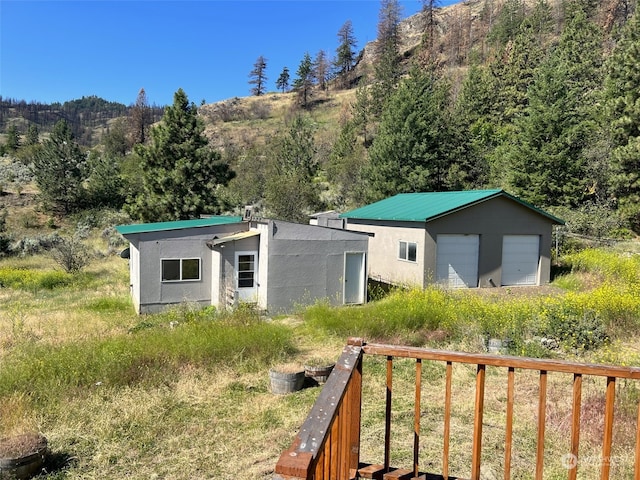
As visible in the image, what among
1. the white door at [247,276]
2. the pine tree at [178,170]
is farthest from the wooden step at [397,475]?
the pine tree at [178,170]

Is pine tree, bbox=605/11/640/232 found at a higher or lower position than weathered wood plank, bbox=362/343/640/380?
higher

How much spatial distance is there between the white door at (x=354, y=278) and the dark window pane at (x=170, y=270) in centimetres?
598

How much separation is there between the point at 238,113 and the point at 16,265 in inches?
2637

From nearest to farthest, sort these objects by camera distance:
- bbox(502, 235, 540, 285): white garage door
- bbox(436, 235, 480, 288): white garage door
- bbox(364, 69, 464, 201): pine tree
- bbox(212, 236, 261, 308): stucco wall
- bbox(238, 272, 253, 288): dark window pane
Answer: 1. bbox(212, 236, 261, 308): stucco wall
2. bbox(238, 272, 253, 288): dark window pane
3. bbox(436, 235, 480, 288): white garage door
4. bbox(502, 235, 540, 285): white garage door
5. bbox(364, 69, 464, 201): pine tree

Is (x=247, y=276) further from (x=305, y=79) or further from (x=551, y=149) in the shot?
(x=305, y=79)

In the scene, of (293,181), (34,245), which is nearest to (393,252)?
(293,181)

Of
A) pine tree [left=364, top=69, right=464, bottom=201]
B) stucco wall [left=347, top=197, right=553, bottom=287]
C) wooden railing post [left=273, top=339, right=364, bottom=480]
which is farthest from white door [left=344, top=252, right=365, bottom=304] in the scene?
pine tree [left=364, top=69, right=464, bottom=201]

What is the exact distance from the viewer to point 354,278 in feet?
51.5

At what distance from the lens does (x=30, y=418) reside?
235 inches

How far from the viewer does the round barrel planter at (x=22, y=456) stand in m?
4.73

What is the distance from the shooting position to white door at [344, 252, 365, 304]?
15.6 m

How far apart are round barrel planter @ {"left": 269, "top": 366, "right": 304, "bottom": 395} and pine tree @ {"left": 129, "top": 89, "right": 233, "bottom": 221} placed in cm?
2319

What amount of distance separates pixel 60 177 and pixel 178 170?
49.6ft

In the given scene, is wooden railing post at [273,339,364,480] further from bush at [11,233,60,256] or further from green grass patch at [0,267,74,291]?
bush at [11,233,60,256]
